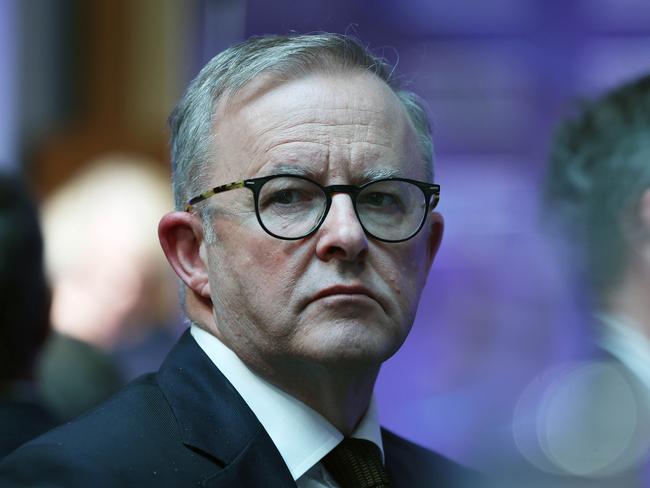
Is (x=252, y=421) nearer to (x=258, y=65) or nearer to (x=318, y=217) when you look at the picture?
(x=318, y=217)

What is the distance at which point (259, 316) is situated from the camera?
3088mm

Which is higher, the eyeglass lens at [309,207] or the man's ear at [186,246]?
the eyeglass lens at [309,207]

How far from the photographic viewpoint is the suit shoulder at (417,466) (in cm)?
343

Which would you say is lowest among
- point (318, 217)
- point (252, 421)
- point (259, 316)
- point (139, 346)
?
point (139, 346)

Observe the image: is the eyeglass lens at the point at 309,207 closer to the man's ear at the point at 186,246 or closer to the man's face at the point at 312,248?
the man's face at the point at 312,248

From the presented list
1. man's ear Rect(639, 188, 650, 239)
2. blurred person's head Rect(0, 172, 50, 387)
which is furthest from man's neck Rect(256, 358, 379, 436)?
blurred person's head Rect(0, 172, 50, 387)

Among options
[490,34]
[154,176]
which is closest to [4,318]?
[154,176]

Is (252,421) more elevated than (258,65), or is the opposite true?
(258,65)

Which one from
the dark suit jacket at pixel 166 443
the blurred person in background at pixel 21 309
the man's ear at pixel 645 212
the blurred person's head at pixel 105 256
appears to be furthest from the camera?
the blurred person's head at pixel 105 256

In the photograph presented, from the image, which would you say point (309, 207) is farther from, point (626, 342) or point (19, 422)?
point (19, 422)

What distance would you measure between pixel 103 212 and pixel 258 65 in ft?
11.7

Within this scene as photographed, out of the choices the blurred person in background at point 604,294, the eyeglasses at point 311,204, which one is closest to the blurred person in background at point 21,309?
the eyeglasses at point 311,204

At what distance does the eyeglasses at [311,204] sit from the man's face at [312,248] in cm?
2

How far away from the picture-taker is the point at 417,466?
3510 millimetres
